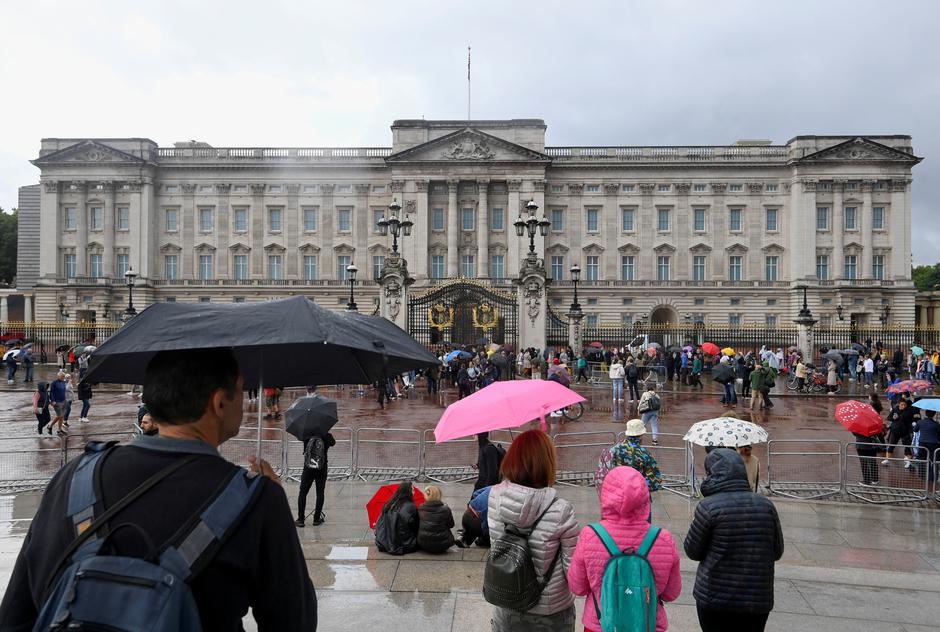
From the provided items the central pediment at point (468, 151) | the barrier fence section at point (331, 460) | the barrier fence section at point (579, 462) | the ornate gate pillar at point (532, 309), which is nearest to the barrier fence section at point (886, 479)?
the barrier fence section at point (579, 462)

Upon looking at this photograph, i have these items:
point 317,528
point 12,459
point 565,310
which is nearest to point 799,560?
point 317,528

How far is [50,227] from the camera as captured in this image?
60344 mm

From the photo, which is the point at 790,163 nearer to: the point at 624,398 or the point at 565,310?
the point at 565,310

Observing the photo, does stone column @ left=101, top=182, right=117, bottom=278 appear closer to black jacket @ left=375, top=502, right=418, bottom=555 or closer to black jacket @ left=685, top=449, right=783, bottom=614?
black jacket @ left=375, top=502, right=418, bottom=555

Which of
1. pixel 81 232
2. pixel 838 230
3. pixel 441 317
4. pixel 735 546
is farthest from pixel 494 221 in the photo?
pixel 735 546

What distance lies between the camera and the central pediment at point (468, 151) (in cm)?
5803

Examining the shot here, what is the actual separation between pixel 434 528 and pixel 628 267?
55283mm

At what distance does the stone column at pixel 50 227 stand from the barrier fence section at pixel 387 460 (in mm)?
57563

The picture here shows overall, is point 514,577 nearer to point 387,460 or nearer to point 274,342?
point 274,342

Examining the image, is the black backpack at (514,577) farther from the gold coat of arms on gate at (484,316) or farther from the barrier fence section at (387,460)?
the gold coat of arms on gate at (484,316)

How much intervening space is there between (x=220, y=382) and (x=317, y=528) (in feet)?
22.5

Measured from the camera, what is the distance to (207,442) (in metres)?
2.43

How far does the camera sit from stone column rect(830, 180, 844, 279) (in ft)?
192

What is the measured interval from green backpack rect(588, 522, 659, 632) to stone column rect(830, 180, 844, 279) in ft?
204
